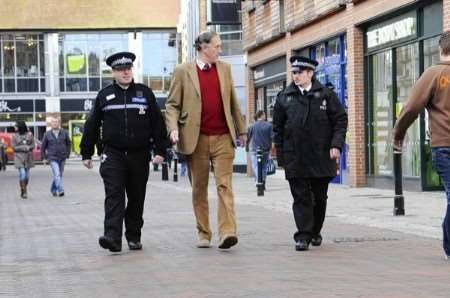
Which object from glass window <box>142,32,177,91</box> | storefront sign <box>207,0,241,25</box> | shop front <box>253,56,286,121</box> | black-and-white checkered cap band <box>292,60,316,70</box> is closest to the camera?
black-and-white checkered cap band <box>292,60,316,70</box>

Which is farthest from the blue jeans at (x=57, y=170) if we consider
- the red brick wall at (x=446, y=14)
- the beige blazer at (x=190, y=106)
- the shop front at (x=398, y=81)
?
the beige blazer at (x=190, y=106)

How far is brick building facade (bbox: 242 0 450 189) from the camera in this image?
17.5m

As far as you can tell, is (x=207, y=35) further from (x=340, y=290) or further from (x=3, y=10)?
(x=3, y=10)

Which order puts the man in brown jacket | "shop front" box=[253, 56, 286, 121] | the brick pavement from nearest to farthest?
the brick pavement < the man in brown jacket < "shop front" box=[253, 56, 286, 121]

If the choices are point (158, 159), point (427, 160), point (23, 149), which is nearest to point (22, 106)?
point (23, 149)

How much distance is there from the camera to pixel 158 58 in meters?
66.2

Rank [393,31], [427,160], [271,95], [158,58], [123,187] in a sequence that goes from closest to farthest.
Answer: [123,187] < [427,160] < [393,31] < [271,95] < [158,58]

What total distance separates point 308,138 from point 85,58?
57.7 m

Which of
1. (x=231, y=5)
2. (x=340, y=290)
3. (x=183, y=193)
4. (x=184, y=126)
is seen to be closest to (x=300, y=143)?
(x=184, y=126)

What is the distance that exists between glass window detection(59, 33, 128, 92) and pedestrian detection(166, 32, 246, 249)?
56.6m

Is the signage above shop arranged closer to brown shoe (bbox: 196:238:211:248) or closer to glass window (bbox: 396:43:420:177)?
glass window (bbox: 396:43:420:177)

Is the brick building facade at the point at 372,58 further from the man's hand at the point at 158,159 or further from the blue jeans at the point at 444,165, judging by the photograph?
the blue jeans at the point at 444,165

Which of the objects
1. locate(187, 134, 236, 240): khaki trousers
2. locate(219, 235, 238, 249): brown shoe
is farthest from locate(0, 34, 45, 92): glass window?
locate(219, 235, 238, 249): brown shoe

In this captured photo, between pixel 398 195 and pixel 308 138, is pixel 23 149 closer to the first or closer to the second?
pixel 398 195
